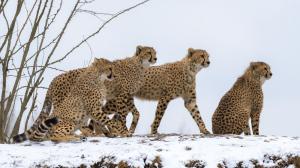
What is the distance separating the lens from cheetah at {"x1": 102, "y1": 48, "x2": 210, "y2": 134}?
27.8 ft

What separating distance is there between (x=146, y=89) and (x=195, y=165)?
10.9ft

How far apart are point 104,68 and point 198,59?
5.12 ft

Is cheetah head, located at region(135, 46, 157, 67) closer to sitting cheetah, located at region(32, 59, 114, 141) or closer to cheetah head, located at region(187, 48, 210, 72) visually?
cheetah head, located at region(187, 48, 210, 72)

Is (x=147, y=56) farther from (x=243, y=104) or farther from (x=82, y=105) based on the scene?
(x=82, y=105)

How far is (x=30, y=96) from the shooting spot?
23.0 feet

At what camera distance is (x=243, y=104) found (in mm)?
8273

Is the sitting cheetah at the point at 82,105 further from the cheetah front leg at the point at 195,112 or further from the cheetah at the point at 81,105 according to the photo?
the cheetah front leg at the point at 195,112

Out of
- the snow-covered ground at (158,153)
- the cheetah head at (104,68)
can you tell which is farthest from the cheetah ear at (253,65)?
the snow-covered ground at (158,153)

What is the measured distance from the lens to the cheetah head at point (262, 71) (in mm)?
8500

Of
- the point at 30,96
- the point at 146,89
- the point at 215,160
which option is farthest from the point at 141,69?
the point at 215,160

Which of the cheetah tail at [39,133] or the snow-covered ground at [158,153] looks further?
the cheetah tail at [39,133]

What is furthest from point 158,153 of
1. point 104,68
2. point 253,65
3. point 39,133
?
point 253,65

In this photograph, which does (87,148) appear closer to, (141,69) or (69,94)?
(69,94)

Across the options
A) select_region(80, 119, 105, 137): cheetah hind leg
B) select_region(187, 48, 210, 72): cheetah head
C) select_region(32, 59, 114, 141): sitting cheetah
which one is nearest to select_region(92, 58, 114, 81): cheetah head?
select_region(32, 59, 114, 141): sitting cheetah
